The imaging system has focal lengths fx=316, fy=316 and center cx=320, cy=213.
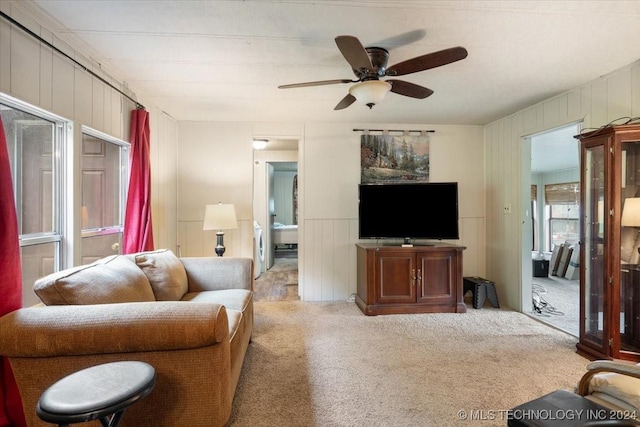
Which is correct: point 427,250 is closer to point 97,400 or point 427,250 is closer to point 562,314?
point 562,314

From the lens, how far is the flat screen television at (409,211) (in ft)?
12.7

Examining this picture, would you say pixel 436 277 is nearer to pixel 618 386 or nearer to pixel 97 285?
pixel 618 386

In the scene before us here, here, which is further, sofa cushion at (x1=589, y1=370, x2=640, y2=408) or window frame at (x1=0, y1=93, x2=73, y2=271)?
window frame at (x1=0, y1=93, x2=73, y2=271)

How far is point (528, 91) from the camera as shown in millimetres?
3141

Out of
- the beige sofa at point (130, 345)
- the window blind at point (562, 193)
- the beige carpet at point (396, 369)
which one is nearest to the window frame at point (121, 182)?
the beige sofa at point (130, 345)

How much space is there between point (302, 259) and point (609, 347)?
10.1ft

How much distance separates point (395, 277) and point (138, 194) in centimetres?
283

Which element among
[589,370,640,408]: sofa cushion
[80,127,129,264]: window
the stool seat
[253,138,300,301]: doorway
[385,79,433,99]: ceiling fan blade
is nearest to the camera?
the stool seat

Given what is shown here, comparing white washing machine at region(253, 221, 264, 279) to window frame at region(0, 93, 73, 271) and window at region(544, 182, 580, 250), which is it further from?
window at region(544, 182, 580, 250)

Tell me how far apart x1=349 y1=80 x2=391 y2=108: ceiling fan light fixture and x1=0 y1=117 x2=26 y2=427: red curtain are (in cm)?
197

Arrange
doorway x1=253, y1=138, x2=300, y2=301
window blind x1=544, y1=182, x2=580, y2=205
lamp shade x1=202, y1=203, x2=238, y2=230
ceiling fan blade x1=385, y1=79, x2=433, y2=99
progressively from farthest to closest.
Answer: window blind x1=544, y1=182, x2=580, y2=205 → doorway x1=253, y1=138, x2=300, y2=301 → lamp shade x1=202, y1=203, x2=238, y2=230 → ceiling fan blade x1=385, y1=79, x2=433, y2=99

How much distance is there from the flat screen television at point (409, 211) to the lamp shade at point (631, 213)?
1.58 metres

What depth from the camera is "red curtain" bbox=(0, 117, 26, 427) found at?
156 cm

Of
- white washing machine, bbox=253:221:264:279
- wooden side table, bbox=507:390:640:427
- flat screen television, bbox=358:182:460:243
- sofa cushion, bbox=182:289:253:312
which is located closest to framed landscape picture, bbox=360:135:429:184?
flat screen television, bbox=358:182:460:243
